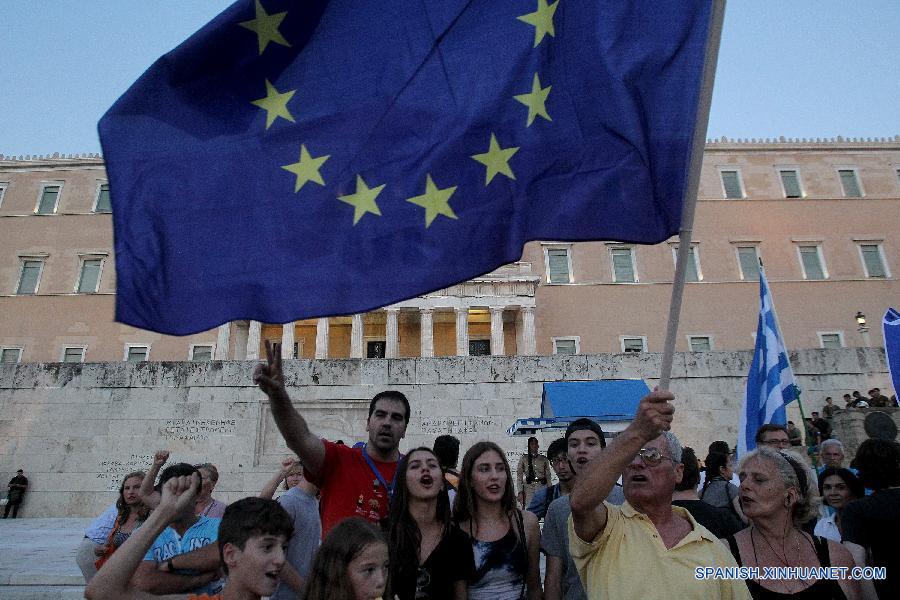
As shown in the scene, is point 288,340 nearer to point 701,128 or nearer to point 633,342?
point 633,342

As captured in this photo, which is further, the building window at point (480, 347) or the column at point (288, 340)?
the building window at point (480, 347)

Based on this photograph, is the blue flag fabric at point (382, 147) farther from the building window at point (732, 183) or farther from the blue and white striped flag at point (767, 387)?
the building window at point (732, 183)

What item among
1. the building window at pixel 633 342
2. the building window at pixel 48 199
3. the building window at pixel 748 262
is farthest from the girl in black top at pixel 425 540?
the building window at pixel 48 199

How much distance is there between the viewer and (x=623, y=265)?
3077cm

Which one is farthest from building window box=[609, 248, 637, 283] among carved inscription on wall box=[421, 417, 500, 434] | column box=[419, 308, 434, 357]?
carved inscription on wall box=[421, 417, 500, 434]

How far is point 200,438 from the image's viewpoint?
43.5 feet

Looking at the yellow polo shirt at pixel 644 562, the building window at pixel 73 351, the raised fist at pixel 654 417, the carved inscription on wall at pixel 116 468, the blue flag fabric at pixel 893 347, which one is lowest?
the yellow polo shirt at pixel 644 562

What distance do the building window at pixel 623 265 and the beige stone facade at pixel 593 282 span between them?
0.07 meters

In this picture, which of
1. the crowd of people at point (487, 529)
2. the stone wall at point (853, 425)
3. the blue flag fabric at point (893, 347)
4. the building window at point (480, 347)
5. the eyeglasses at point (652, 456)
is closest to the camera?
the crowd of people at point (487, 529)

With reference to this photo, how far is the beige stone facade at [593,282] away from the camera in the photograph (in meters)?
29.4

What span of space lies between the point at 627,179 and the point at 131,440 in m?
13.5

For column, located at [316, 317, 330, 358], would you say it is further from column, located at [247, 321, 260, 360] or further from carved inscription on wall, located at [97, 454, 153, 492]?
carved inscription on wall, located at [97, 454, 153, 492]

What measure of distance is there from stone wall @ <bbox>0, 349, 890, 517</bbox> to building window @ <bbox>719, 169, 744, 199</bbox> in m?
19.3

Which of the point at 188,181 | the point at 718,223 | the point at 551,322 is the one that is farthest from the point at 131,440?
the point at 718,223
